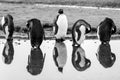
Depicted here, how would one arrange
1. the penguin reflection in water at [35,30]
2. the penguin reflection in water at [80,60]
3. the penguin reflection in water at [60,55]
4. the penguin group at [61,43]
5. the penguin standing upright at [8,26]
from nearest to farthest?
the penguin reflection in water at [80,60] → the penguin reflection in water at [60,55] → the penguin group at [61,43] → the penguin reflection in water at [35,30] → the penguin standing upright at [8,26]

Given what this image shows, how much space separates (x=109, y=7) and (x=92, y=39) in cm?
761

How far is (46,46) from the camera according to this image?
10.3m

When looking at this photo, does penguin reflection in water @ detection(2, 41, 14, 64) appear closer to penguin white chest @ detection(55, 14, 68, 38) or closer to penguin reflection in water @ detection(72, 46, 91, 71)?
penguin white chest @ detection(55, 14, 68, 38)

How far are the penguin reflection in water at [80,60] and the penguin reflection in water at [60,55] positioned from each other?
19cm

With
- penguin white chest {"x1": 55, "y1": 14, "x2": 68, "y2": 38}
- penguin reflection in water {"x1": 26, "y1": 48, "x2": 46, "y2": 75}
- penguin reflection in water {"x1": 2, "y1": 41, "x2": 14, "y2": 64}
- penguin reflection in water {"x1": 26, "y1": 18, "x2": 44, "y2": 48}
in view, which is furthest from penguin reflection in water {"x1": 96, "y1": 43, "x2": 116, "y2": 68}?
penguin reflection in water {"x1": 2, "y1": 41, "x2": 14, "y2": 64}

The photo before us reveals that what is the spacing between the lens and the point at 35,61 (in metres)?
8.59

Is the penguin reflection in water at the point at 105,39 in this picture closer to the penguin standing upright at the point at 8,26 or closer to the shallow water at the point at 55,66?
the shallow water at the point at 55,66

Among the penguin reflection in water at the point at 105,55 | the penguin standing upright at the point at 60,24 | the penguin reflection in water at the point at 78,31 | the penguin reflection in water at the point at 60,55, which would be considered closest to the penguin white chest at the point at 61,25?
the penguin standing upright at the point at 60,24

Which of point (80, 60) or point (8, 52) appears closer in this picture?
point (80, 60)

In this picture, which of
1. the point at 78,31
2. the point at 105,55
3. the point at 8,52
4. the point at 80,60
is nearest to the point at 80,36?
the point at 78,31

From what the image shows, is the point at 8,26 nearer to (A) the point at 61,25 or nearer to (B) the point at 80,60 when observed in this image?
(A) the point at 61,25

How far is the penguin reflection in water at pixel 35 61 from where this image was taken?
8008 mm

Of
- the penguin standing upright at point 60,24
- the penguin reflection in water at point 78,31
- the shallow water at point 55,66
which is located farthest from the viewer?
the penguin standing upright at point 60,24

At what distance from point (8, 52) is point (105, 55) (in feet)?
6.50
